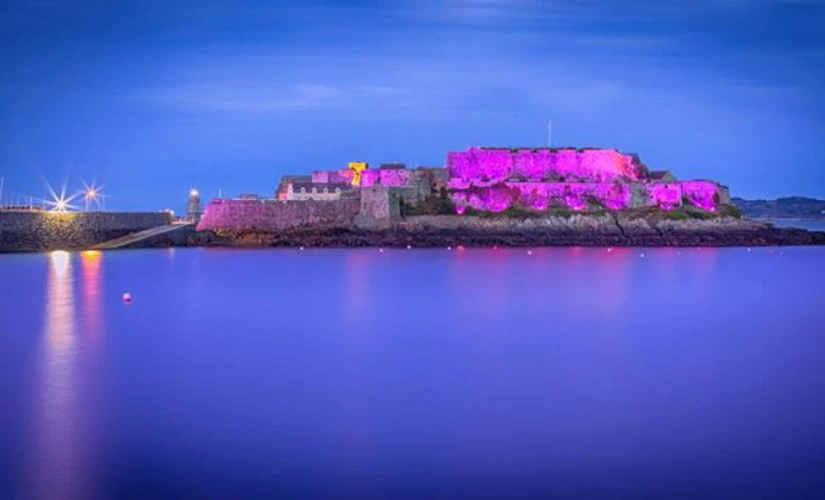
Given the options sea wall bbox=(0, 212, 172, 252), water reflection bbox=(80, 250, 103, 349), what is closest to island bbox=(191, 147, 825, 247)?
sea wall bbox=(0, 212, 172, 252)

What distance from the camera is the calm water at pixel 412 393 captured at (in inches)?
224

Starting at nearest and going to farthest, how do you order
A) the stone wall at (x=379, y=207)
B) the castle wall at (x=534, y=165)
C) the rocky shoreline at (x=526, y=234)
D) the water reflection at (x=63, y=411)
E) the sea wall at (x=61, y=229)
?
the water reflection at (x=63, y=411)
the sea wall at (x=61, y=229)
the rocky shoreline at (x=526, y=234)
the stone wall at (x=379, y=207)
the castle wall at (x=534, y=165)

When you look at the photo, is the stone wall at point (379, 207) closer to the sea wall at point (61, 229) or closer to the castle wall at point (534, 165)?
the castle wall at point (534, 165)

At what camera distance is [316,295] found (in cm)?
1705

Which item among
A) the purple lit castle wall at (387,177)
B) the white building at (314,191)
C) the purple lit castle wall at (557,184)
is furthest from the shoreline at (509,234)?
the purple lit castle wall at (387,177)

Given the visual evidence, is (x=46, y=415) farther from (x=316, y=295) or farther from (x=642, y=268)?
(x=642, y=268)

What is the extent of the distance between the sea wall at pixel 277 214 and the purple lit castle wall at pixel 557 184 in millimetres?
4250

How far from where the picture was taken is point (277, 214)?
108 feet

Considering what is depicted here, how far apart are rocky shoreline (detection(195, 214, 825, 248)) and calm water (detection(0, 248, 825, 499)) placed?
46.0 ft

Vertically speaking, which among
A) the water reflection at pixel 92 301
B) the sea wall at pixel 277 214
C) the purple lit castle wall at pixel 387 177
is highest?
the purple lit castle wall at pixel 387 177

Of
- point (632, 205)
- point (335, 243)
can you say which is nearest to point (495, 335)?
point (335, 243)

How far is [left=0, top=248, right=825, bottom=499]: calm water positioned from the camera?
18.7 feet

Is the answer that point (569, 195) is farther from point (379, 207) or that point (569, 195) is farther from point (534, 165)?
point (379, 207)

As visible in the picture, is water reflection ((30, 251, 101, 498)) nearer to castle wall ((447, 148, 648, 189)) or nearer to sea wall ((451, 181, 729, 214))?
sea wall ((451, 181, 729, 214))
